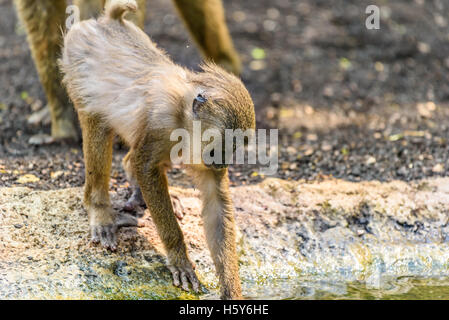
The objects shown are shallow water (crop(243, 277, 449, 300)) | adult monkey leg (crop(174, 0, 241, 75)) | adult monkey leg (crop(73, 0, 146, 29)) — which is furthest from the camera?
adult monkey leg (crop(174, 0, 241, 75))

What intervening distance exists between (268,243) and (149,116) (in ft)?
4.79

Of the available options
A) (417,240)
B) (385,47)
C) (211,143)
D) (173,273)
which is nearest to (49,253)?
(173,273)

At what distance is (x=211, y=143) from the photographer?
15.3 ft

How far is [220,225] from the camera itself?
5066mm

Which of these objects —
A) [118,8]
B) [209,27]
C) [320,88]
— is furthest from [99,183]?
[320,88]

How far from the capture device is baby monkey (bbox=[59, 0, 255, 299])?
4754 millimetres

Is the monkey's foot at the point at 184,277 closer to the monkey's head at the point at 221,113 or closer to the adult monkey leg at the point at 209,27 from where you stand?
the monkey's head at the point at 221,113

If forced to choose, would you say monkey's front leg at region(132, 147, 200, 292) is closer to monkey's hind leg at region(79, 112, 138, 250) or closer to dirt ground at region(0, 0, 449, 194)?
monkey's hind leg at region(79, 112, 138, 250)

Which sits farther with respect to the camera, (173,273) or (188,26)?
(188,26)

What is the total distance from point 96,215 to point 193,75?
4.29 ft

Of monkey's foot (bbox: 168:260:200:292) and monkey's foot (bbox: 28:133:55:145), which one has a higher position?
monkey's foot (bbox: 28:133:55:145)

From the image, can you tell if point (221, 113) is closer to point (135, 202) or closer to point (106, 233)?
point (106, 233)

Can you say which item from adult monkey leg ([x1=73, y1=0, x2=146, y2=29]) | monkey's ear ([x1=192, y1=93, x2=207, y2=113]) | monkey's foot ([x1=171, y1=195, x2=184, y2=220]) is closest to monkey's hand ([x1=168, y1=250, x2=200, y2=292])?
monkey's foot ([x1=171, y1=195, x2=184, y2=220])
